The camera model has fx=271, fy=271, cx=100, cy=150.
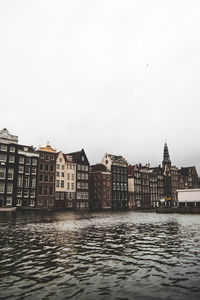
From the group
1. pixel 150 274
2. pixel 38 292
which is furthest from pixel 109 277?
pixel 38 292

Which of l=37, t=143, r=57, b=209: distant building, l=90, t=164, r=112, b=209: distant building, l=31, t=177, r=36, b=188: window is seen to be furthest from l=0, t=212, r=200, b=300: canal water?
l=90, t=164, r=112, b=209: distant building

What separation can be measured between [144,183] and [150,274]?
125 meters

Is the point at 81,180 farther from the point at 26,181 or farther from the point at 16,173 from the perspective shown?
the point at 16,173

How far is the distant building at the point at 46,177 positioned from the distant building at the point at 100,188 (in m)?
23.3

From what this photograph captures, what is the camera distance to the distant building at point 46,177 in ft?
291

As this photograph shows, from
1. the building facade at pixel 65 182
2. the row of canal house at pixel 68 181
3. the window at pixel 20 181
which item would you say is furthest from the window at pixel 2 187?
the building facade at pixel 65 182

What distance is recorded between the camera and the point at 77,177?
102 metres

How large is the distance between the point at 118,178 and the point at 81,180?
22006mm

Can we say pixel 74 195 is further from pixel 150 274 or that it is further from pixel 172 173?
pixel 150 274

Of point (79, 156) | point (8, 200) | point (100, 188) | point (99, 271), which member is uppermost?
point (79, 156)

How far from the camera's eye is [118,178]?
119m

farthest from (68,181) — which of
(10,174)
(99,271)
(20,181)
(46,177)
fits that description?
(99,271)

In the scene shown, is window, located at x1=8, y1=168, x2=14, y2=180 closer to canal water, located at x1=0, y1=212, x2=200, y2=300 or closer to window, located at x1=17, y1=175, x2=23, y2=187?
window, located at x1=17, y1=175, x2=23, y2=187

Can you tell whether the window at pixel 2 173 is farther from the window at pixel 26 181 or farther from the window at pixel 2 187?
the window at pixel 26 181
